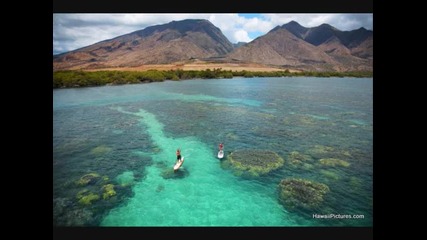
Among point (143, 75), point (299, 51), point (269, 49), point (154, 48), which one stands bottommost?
point (143, 75)

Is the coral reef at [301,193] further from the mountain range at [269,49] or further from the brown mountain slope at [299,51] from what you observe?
the brown mountain slope at [299,51]

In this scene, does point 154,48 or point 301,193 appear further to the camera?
point 154,48

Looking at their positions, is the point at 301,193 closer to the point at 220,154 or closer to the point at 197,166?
the point at 220,154

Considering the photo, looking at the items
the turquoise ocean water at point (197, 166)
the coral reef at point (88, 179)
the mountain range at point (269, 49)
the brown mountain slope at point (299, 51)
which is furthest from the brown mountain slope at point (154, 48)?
the brown mountain slope at point (299, 51)

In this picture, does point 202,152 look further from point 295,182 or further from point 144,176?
point 295,182

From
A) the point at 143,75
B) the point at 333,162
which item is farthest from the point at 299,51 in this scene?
the point at 333,162

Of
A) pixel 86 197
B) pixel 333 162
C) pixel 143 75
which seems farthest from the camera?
pixel 143 75

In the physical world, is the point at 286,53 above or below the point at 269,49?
below
